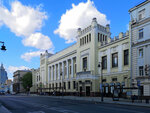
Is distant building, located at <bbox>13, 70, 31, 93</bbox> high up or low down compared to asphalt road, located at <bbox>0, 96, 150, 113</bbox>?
down

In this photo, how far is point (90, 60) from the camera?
159 ft

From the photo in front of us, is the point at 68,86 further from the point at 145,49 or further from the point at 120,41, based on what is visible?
the point at 145,49

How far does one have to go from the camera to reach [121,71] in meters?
38.6

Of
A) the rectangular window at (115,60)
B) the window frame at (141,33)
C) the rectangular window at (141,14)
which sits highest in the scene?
the rectangular window at (141,14)

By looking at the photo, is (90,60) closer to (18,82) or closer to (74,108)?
(74,108)

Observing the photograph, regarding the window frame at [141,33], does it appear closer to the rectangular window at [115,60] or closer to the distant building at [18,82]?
the rectangular window at [115,60]

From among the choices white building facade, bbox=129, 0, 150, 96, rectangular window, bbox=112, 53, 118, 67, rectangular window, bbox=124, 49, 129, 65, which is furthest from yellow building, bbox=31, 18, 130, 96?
white building facade, bbox=129, 0, 150, 96

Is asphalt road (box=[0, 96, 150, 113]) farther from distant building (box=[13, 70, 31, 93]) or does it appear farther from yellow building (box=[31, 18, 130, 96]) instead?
distant building (box=[13, 70, 31, 93])

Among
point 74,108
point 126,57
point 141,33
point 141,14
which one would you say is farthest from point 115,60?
point 74,108

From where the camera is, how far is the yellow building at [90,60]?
39406 mm

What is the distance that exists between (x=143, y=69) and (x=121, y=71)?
7.25 meters

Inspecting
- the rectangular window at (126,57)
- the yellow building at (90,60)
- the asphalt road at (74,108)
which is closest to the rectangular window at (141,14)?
the yellow building at (90,60)

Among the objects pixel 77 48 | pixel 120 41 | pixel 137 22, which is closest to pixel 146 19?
pixel 137 22

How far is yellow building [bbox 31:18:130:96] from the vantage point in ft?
129
